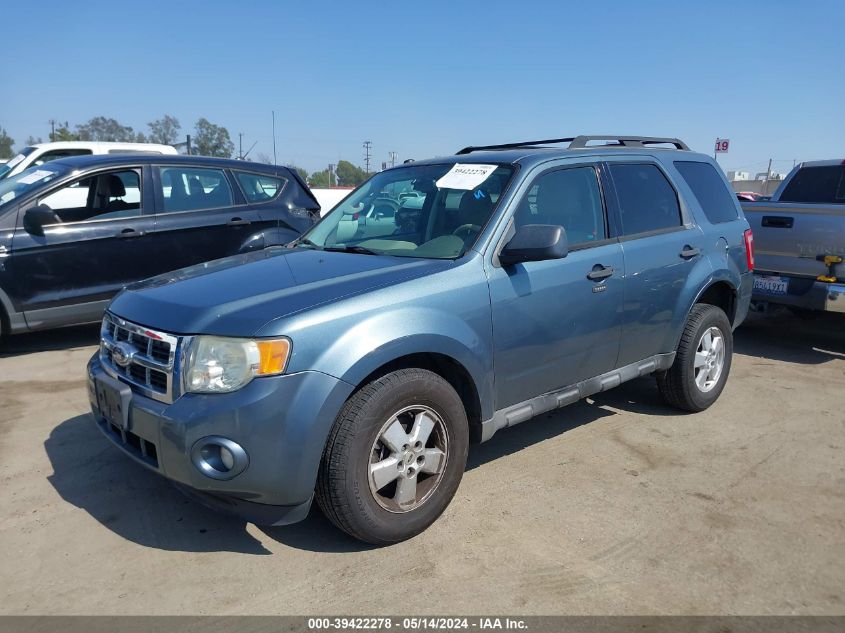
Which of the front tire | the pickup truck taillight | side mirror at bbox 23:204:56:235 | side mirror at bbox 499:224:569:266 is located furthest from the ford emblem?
the pickup truck taillight

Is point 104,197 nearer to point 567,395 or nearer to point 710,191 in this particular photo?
point 567,395

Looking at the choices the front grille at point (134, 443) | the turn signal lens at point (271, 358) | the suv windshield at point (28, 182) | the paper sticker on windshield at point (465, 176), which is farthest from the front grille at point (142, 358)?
the suv windshield at point (28, 182)

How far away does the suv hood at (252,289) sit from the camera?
2.73 m

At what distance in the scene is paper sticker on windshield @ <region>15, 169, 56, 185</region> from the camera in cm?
612

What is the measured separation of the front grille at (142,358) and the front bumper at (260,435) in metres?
Result: 0.10

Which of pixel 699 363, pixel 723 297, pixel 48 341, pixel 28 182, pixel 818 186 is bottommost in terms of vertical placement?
pixel 48 341

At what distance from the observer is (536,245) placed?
3217mm

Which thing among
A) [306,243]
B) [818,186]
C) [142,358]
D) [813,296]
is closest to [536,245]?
[306,243]

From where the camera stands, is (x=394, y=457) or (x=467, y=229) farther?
(x=467, y=229)

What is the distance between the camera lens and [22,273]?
18.9 ft

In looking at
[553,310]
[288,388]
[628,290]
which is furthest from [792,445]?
[288,388]

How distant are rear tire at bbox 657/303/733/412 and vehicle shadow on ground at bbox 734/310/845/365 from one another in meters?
1.92

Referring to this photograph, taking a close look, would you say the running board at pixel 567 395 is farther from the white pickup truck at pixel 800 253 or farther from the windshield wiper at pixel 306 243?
the white pickup truck at pixel 800 253

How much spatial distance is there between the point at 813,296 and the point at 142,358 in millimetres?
5857
